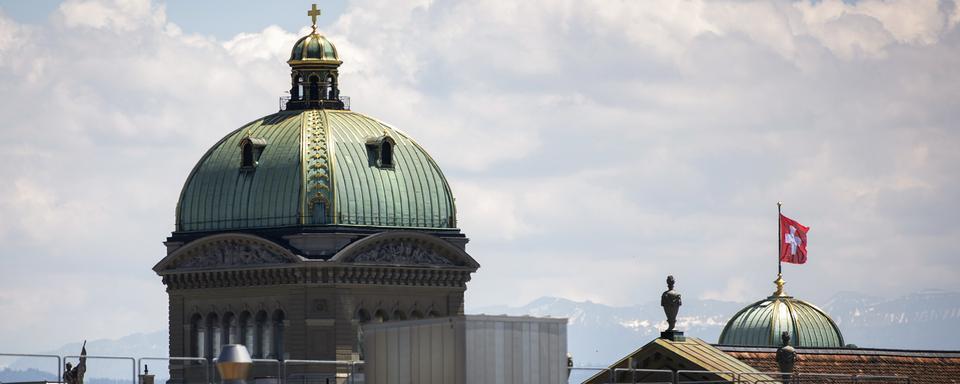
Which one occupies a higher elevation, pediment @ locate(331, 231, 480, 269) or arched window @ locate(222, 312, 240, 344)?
pediment @ locate(331, 231, 480, 269)

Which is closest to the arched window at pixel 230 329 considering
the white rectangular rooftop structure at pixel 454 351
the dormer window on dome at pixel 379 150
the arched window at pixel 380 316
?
the arched window at pixel 380 316

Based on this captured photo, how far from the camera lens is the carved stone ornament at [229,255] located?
148 metres

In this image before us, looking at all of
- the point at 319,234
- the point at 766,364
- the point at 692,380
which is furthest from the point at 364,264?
the point at 692,380

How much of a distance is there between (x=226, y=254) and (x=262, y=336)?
4923 millimetres

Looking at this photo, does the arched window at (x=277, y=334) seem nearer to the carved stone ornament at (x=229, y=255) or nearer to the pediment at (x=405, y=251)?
the carved stone ornament at (x=229, y=255)

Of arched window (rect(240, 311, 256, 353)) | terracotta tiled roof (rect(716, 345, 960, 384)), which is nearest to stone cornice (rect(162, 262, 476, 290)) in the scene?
arched window (rect(240, 311, 256, 353))

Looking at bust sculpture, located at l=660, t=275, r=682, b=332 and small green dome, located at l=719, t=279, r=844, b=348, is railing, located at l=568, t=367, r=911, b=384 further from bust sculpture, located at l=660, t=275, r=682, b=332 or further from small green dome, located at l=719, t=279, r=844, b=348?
small green dome, located at l=719, t=279, r=844, b=348

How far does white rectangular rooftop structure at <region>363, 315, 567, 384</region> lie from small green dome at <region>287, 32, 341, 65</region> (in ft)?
204

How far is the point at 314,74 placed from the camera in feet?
505

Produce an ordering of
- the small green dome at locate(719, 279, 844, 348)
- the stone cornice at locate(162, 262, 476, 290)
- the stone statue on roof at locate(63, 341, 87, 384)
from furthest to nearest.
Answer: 1. the small green dome at locate(719, 279, 844, 348)
2. the stone cornice at locate(162, 262, 476, 290)
3. the stone statue on roof at locate(63, 341, 87, 384)

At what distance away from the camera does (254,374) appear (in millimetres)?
142375

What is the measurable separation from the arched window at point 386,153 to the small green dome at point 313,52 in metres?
6.02

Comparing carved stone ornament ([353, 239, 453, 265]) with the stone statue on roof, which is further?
carved stone ornament ([353, 239, 453, 265])

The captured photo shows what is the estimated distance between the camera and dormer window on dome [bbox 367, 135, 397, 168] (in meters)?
150
